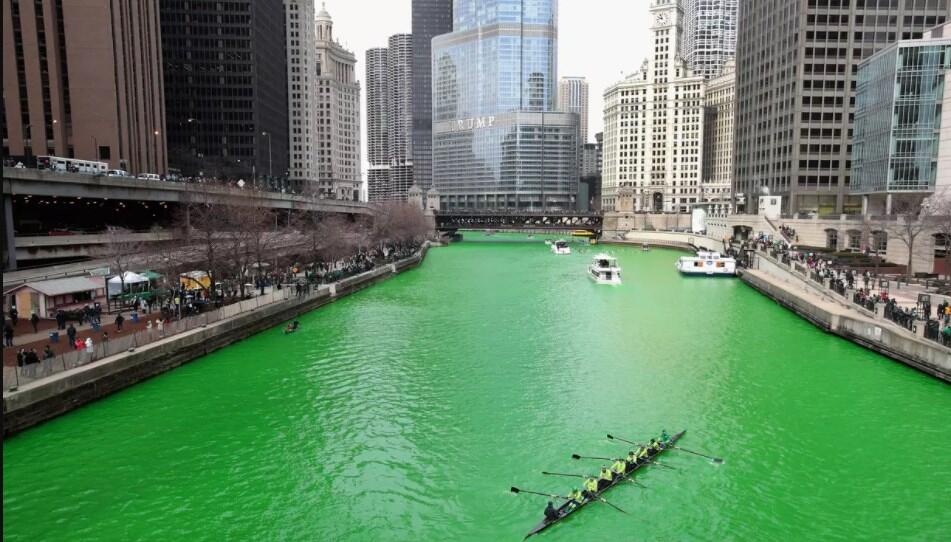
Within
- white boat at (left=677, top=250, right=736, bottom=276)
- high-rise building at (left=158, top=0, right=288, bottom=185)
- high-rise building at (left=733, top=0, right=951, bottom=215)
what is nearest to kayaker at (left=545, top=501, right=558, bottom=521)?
white boat at (left=677, top=250, right=736, bottom=276)

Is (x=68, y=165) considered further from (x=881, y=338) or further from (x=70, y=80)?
(x=881, y=338)

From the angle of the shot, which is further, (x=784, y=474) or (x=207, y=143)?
(x=207, y=143)

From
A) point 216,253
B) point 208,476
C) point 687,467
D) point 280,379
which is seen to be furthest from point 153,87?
point 687,467

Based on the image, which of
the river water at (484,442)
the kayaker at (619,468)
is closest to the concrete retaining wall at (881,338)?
the river water at (484,442)

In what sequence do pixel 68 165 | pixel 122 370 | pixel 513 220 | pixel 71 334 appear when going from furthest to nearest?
pixel 513 220 → pixel 68 165 → pixel 71 334 → pixel 122 370

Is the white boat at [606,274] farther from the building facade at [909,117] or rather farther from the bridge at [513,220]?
the bridge at [513,220]

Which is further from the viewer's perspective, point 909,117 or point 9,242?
point 909,117

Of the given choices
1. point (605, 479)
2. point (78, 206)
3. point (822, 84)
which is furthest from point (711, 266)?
point (78, 206)

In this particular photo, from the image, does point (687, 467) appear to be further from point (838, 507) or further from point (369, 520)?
point (369, 520)
